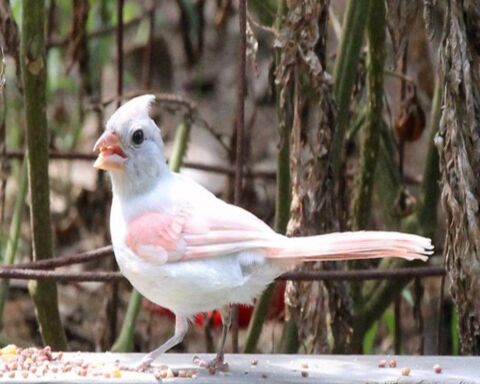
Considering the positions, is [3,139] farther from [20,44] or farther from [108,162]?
[108,162]

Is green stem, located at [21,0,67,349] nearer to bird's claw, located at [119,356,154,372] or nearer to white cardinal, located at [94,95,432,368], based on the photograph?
white cardinal, located at [94,95,432,368]

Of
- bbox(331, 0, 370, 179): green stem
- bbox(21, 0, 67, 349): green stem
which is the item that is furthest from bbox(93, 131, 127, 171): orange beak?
bbox(331, 0, 370, 179): green stem

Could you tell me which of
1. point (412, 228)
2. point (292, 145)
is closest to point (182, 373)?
point (292, 145)

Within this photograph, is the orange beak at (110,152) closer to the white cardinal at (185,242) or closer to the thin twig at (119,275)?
the white cardinal at (185,242)

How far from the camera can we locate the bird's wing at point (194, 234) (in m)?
2.60

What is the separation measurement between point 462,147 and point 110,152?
2.76ft

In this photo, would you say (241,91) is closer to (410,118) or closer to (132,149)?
(132,149)

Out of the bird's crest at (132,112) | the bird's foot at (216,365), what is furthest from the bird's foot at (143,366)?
the bird's crest at (132,112)

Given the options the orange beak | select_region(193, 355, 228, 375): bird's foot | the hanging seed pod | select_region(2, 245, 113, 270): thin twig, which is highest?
the hanging seed pod

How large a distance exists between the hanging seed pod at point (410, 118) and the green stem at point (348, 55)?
40cm

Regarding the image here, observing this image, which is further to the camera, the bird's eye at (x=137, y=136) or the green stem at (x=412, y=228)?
the green stem at (x=412, y=228)

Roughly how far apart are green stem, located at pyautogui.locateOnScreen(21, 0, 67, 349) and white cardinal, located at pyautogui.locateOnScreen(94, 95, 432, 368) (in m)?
0.80

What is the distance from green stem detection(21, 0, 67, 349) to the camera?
3.38 metres

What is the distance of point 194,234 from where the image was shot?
104 inches
